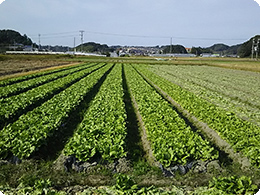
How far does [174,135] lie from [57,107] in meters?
5.54

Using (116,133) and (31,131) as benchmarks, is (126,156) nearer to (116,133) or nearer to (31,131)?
(116,133)

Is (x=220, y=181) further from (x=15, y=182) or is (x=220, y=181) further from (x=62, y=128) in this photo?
(x=62, y=128)

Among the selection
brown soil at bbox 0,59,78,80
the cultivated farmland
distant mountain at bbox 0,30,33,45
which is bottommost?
the cultivated farmland

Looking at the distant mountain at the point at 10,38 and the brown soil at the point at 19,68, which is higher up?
the distant mountain at the point at 10,38

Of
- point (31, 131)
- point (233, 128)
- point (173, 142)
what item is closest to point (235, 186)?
point (173, 142)

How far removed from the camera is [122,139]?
7121mm

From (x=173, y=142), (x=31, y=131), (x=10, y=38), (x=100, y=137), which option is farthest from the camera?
(x=10, y=38)

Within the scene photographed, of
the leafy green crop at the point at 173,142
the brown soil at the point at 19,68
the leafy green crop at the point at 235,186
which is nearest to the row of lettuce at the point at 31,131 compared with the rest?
the leafy green crop at the point at 173,142

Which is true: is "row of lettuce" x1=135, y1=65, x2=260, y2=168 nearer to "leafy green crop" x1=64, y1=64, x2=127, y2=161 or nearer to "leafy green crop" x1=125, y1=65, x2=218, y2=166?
"leafy green crop" x1=125, y1=65, x2=218, y2=166

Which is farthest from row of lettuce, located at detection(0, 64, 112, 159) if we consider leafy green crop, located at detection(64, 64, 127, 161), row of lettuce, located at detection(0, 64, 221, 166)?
leafy green crop, located at detection(64, 64, 127, 161)

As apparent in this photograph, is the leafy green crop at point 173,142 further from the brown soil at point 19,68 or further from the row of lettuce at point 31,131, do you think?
the brown soil at point 19,68

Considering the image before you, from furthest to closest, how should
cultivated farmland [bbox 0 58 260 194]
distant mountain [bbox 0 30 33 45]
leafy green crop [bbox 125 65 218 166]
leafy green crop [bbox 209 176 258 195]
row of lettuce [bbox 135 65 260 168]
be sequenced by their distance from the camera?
distant mountain [bbox 0 30 33 45], row of lettuce [bbox 135 65 260 168], leafy green crop [bbox 125 65 218 166], cultivated farmland [bbox 0 58 260 194], leafy green crop [bbox 209 176 258 195]

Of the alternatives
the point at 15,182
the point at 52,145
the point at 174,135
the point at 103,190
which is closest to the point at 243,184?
the point at 174,135

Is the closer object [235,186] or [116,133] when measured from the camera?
[235,186]
